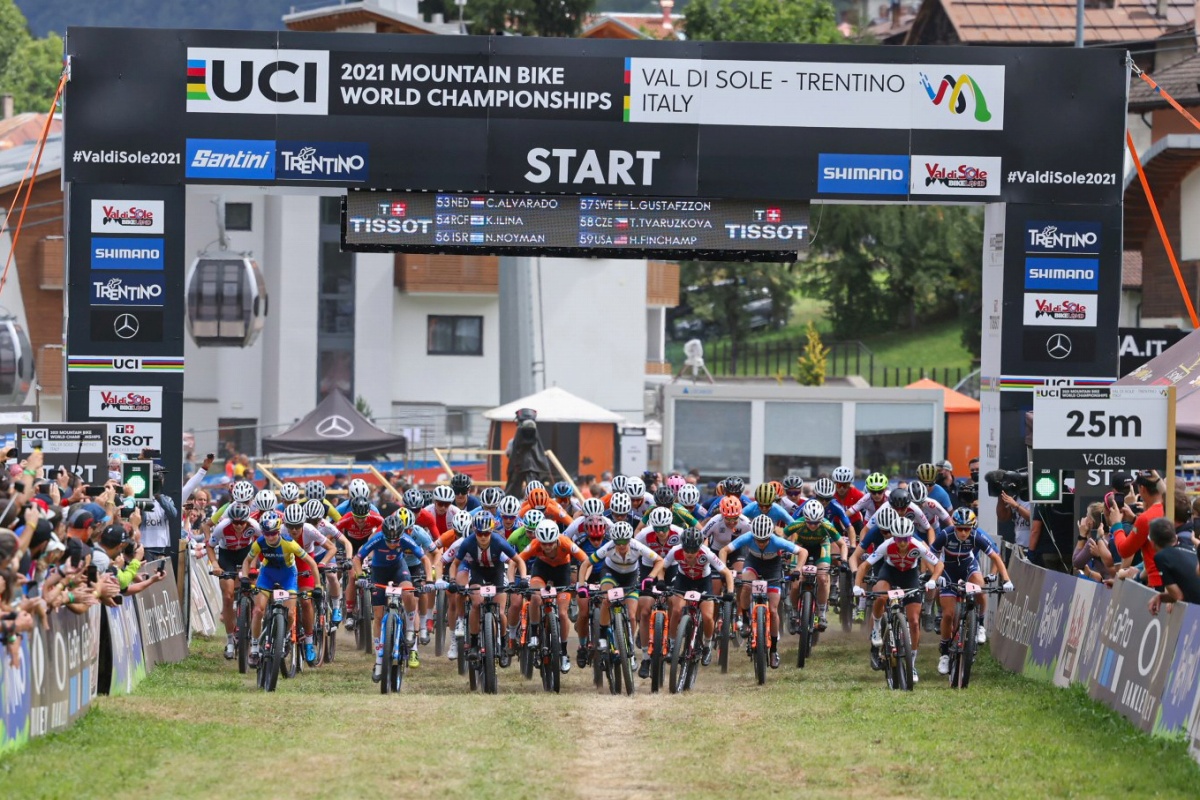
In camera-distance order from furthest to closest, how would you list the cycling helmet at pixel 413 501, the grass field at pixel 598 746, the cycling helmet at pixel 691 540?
1. the cycling helmet at pixel 413 501
2. the cycling helmet at pixel 691 540
3. the grass field at pixel 598 746

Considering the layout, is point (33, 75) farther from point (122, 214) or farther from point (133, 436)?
point (133, 436)

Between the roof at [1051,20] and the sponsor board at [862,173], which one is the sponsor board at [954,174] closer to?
the sponsor board at [862,173]

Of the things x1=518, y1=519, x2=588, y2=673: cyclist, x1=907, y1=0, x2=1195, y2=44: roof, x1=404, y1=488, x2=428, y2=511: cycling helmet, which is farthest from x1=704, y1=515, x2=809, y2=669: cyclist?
x1=907, y1=0, x2=1195, y2=44: roof

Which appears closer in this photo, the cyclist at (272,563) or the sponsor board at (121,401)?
the cyclist at (272,563)

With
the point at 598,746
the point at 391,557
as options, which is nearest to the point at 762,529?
the point at 391,557

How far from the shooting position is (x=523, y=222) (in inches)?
775

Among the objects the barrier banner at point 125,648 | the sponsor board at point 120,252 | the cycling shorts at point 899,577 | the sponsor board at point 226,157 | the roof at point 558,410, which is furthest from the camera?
the roof at point 558,410

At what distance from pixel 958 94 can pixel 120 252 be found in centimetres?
891

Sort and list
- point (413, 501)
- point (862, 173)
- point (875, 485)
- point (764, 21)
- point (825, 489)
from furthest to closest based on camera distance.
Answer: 1. point (764, 21)
2. point (825, 489)
3. point (875, 485)
4. point (413, 501)
5. point (862, 173)

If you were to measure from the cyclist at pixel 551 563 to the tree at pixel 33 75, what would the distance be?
79681 mm

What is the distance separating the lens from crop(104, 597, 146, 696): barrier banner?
50.4 feet

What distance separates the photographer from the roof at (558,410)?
34.3 meters

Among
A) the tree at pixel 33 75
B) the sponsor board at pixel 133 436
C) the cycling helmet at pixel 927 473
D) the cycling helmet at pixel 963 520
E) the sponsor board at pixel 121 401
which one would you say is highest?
the tree at pixel 33 75

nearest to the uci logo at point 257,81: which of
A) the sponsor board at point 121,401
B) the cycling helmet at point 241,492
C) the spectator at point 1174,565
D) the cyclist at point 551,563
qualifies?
the sponsor board at point 121,401
